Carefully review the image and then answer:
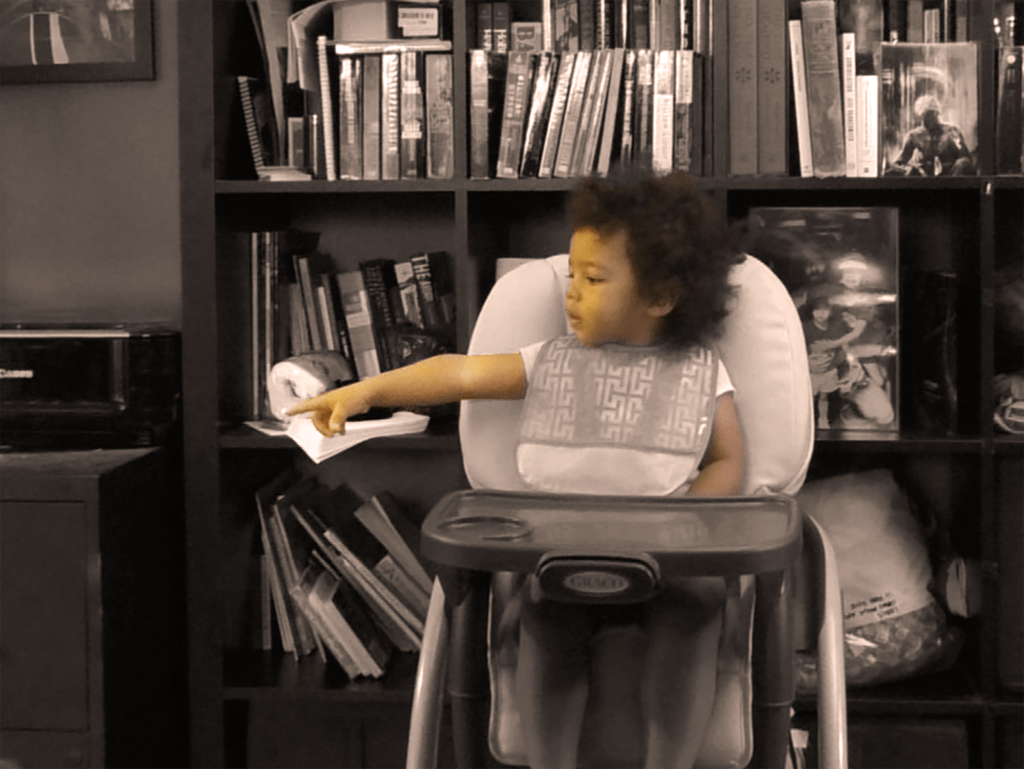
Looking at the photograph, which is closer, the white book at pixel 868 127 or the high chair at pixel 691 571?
the high chair at pixel 691 571

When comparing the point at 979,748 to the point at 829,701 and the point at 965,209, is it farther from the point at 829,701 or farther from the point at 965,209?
the point at 965,209

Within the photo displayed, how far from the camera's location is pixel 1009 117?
160 centimetres

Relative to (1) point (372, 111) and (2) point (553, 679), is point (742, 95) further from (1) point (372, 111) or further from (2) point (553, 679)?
(2) point (553, 679)

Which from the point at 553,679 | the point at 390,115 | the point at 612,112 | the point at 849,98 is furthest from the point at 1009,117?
the point at 553,679

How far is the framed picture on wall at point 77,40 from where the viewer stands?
1974 mm

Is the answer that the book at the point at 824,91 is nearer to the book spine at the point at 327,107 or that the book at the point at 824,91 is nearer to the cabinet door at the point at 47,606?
the book spine at the point at 327,107

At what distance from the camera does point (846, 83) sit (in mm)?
1623

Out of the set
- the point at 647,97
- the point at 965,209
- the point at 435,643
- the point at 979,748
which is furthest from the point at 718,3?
the point at 979,748

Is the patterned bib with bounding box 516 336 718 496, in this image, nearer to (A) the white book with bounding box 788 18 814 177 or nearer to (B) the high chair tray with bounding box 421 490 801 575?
(B) the high chair tray with bounding box 421 490 801 575

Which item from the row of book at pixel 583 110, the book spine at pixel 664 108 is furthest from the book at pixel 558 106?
the book spine at pixel 664 108

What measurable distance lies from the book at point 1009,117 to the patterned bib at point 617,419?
0.63 meters

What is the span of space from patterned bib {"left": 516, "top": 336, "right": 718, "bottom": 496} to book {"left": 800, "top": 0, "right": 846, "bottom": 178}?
48 cm

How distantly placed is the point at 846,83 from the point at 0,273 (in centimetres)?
151

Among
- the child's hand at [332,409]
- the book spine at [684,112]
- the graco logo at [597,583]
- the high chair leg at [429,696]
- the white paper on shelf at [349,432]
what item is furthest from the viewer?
the book spine at [684,112]
